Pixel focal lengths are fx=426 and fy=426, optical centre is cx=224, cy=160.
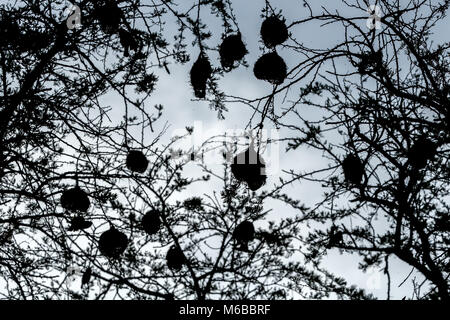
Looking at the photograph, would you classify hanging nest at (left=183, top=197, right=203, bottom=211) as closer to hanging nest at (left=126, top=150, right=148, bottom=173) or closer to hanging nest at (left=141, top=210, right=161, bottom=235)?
hanging nest at (left=141, top=210, right=161, bottom=235)

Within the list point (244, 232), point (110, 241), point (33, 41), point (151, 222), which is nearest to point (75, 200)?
point (110, 241)

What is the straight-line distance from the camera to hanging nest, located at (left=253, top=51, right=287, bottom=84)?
2.41m

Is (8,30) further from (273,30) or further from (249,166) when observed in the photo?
(249,166)

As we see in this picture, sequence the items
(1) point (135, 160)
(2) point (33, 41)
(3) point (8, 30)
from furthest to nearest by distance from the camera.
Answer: (2) point (33, 41) < (3) point (8, 30) < (1) point (135, 160)

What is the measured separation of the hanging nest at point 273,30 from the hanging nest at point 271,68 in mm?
82

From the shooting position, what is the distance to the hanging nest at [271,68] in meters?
2.41

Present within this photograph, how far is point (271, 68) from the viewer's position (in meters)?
2.41

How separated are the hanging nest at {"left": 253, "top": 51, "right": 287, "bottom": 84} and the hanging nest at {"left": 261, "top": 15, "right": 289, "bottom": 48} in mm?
82

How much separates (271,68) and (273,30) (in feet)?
0.72

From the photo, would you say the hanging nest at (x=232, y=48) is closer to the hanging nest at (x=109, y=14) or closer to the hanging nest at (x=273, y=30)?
the hanging nest at (x=273, y=30)

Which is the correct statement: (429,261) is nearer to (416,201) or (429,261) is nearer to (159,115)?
(416,201)


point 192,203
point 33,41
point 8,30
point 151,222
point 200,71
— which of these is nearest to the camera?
point 200,71

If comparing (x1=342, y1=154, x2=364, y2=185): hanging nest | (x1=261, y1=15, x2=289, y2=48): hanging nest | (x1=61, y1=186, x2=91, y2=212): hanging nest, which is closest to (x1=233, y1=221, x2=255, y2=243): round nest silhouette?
(x1=342, y1=154, x2=364, y2=185): hanging nest
